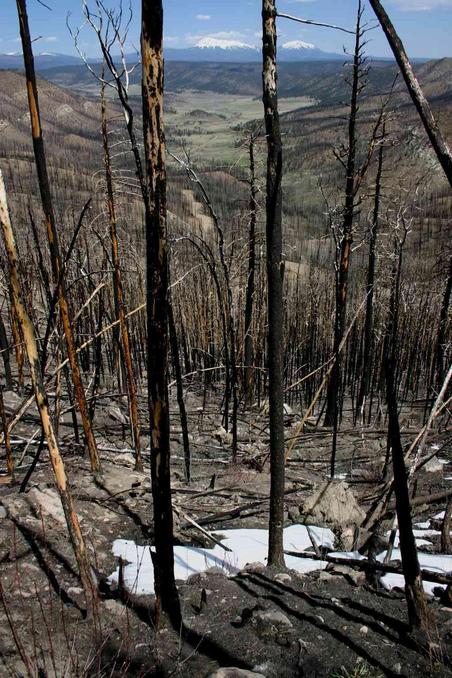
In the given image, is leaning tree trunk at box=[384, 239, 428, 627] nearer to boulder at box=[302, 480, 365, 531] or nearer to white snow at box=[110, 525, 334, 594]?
white snow at box=[110, 525, 334, 594]

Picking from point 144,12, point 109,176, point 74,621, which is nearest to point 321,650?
point 74,621

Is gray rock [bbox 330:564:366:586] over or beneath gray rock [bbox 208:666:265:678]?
beneath

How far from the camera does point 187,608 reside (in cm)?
381

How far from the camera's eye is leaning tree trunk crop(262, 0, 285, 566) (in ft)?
11.7

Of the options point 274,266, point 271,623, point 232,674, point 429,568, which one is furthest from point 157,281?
point 429,568

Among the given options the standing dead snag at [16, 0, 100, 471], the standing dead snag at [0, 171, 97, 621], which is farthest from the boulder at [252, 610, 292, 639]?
the standing dead snag at [16, 0, 100, 471]

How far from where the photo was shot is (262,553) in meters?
5.23

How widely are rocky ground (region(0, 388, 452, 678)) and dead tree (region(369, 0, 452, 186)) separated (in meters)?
2.21

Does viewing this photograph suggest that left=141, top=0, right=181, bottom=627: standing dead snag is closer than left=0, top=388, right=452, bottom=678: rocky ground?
Yes

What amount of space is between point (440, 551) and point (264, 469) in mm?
3536

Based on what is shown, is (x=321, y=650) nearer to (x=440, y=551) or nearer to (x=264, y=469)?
(x=440, y=551)

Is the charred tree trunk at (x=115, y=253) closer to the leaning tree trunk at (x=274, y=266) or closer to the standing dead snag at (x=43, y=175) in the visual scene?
the standing dead snag at (x=43, y=175)

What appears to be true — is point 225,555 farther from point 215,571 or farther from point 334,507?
point 334,507

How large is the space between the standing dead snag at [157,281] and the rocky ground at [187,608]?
404 mm
